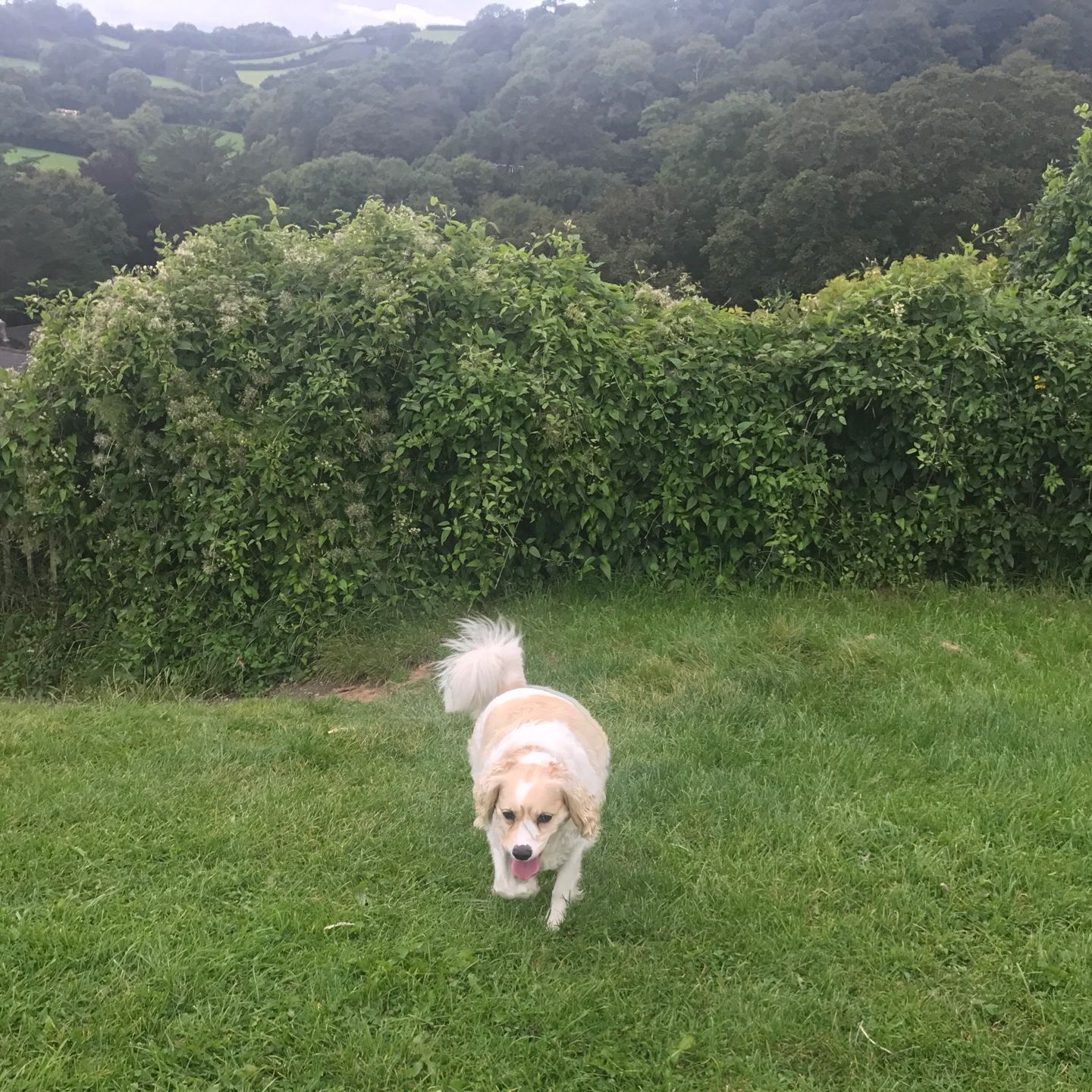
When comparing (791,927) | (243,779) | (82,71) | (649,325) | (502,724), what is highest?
(82,71)

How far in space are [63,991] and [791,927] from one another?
2.28 m

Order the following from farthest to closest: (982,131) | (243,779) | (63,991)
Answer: (982,131) → (243,779) → (63,991)

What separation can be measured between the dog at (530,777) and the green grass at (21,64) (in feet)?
246

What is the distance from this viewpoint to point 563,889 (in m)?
3.00

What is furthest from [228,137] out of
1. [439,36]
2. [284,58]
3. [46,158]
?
[284,58]

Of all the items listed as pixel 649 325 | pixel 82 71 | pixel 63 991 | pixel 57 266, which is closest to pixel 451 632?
pixel 649 325

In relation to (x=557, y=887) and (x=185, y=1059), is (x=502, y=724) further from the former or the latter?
(x=185, y=1059)

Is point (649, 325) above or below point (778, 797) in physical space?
above

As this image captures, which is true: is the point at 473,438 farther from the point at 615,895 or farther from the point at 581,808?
the point at 581,808

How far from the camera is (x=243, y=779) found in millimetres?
4035

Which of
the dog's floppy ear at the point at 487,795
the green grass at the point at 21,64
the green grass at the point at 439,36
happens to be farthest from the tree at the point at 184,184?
the dog's floppy ear at the point at 487,795

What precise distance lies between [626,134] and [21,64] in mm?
46424

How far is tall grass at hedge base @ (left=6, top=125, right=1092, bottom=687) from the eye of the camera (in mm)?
5746

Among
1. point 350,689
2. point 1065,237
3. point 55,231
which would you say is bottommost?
point 55,231
